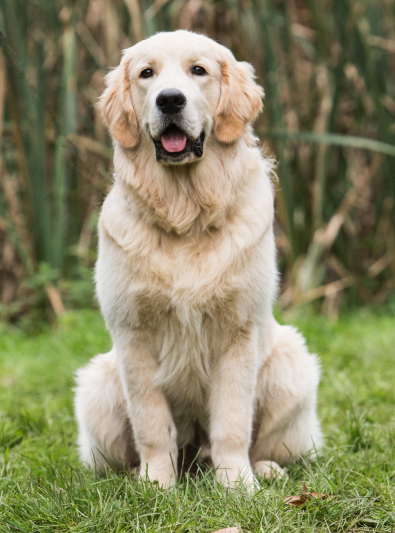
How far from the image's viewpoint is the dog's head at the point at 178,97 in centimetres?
249

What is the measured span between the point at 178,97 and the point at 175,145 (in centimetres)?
18

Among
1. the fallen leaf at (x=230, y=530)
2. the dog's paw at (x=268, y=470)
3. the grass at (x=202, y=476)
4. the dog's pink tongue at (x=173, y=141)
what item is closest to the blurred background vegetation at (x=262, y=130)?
the grass at (x=202, y=476)

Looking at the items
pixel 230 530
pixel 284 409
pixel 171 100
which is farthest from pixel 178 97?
pixel 230 530

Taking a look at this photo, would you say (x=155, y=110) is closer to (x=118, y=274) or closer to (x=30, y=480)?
(x=118, y=274)

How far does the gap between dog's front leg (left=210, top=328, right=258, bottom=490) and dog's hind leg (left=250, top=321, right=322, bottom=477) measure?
0.93 feet

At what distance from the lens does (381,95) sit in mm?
6137

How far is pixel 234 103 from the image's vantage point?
8.61ft

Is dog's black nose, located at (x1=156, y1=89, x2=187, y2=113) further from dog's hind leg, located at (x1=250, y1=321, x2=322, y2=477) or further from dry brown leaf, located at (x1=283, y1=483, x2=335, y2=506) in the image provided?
dry brown leaf, located at (x1=283, y1=483, x2=335, y2=506)

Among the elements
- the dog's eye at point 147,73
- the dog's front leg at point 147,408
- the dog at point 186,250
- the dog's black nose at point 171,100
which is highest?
the dog's eye at point 147,73

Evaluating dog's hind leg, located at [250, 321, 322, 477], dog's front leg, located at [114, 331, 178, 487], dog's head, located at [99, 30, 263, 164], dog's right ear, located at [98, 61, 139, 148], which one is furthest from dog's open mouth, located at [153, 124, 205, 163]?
dog's hind leg, located at [250, 321, 322, 477]

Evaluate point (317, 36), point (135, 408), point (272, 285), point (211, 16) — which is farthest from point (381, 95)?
point (135, 408)

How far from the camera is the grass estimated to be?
200cm

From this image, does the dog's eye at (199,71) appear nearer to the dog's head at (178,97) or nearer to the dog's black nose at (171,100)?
the dog's head at (178,97)

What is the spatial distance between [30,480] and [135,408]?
0.47 metres
